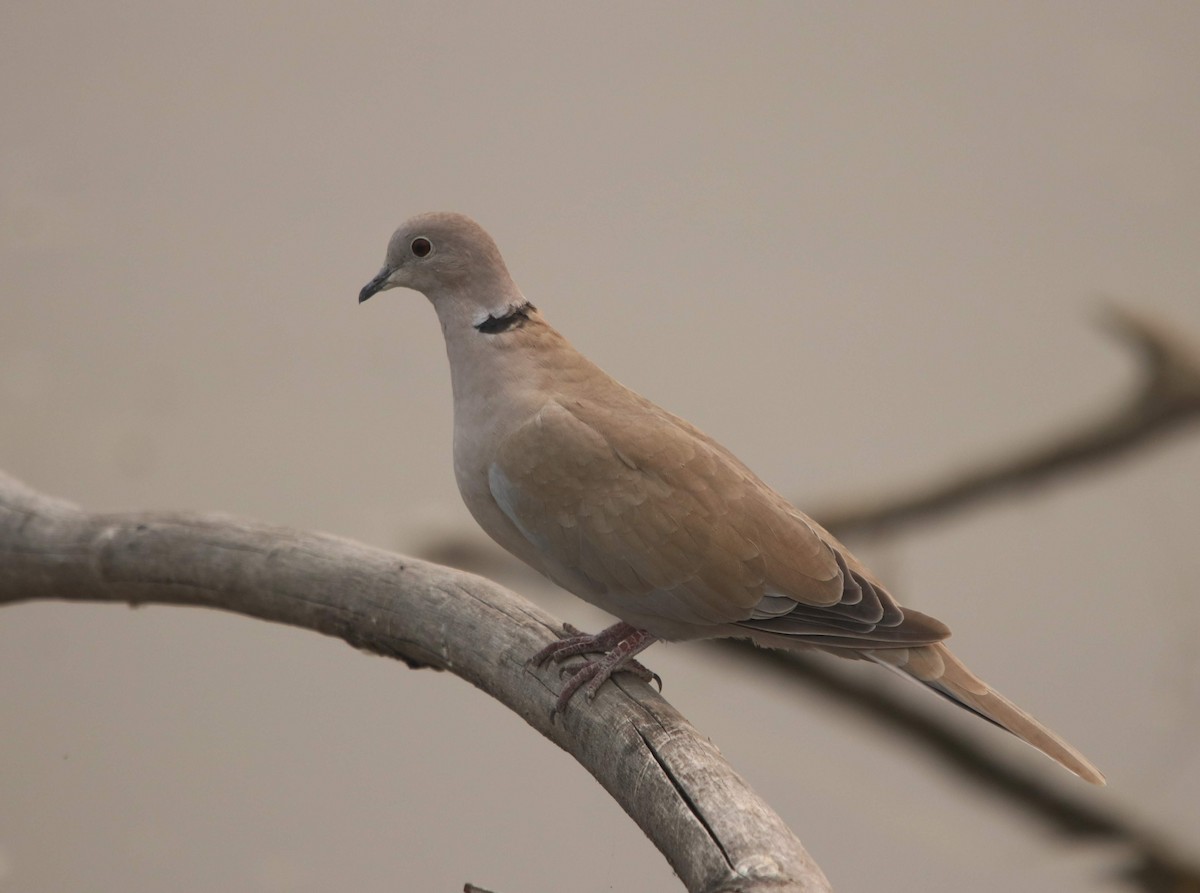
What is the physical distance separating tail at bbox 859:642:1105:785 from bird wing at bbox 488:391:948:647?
0.04 metres

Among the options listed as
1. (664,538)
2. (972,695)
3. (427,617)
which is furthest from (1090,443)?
(427,617)

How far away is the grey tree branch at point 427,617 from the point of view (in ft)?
4.07

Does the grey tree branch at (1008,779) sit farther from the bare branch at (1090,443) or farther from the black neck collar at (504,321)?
the black neck collar at (504,321)

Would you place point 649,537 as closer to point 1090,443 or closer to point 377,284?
point 377,284

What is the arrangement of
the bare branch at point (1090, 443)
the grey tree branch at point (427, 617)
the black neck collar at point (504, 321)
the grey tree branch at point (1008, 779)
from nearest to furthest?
1. the grey tree branch at point (427, 617)
2. the black neck collar at point (504, 321)
3. the bare branch at point (1090, 443)
4. the grey tree branch at point (1008, 779)

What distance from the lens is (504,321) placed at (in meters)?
1.75

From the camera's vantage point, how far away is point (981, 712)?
1.56 meters

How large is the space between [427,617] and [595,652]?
10.2 inches

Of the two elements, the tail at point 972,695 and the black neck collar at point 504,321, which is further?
the black neck collar at point 504,321

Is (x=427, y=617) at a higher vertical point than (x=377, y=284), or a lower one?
lower

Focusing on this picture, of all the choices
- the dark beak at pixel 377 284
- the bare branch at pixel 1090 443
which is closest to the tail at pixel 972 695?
the dark beak at pixel 377 284

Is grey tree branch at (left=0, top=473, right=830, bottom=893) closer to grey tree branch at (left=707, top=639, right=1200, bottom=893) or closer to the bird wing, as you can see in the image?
the bird wing

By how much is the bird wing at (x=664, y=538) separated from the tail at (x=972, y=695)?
0.04 m

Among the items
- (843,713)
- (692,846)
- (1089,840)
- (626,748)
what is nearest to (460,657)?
(626,748)
